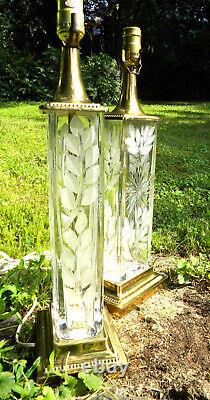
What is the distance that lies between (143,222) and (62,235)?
21.3 inches

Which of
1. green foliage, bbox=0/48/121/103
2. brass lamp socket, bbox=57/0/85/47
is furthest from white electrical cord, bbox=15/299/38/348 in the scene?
green foliage, bbox=0/48/121/103

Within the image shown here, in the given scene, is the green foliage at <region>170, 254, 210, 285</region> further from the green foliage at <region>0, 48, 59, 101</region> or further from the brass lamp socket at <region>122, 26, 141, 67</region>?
the green foliage at <region>0, 48, 59, 101</region>

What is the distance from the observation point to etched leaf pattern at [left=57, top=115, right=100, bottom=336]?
2.92 feet

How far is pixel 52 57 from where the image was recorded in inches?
414

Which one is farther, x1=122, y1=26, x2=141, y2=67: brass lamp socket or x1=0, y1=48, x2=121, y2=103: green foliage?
x1=0, y1=48, x2=121, y2=103: green foliage

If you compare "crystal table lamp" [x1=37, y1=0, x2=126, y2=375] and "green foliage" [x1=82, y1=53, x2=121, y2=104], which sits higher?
"green foliage" [x1=82, y1=53, x2=121, y2=104]

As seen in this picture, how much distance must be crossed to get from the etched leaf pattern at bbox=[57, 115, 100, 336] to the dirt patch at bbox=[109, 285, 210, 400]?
0.22m

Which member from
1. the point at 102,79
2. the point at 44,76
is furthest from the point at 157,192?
the point at 44,76

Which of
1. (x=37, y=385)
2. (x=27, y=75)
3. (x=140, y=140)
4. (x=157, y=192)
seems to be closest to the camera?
(x=37, y=385)

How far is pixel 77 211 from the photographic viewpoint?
949 mm

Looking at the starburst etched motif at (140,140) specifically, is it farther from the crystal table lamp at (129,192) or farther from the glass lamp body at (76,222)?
the glass lamp body at (76,222)

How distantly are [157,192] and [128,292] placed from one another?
161 cm

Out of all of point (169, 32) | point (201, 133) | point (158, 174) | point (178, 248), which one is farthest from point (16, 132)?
point (169, 32)

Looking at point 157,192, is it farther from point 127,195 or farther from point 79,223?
point 79,223
